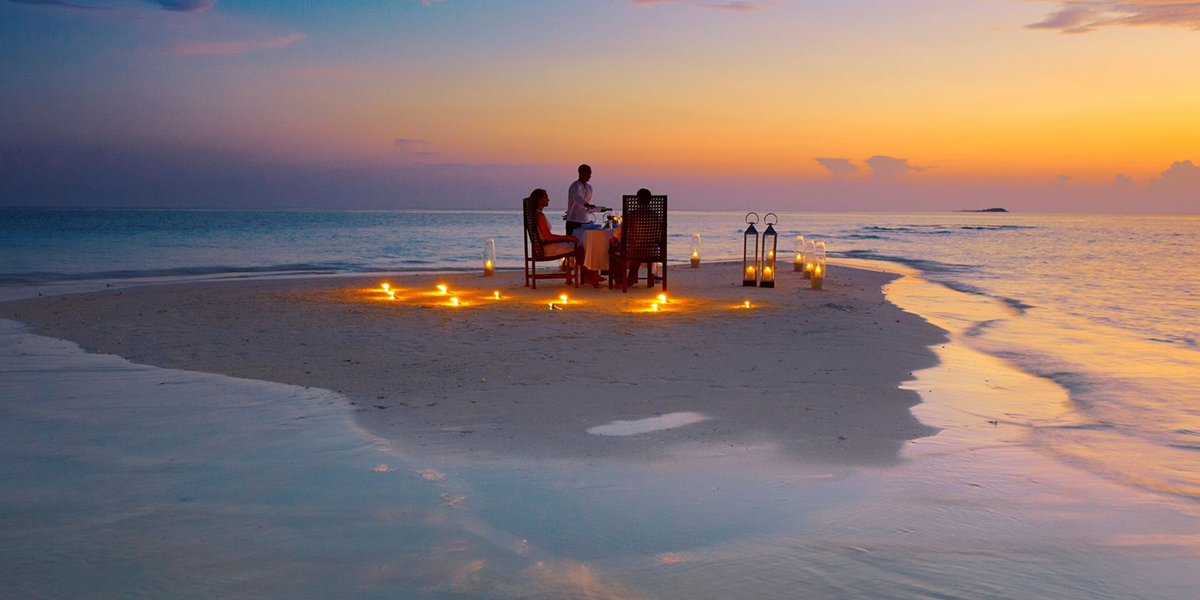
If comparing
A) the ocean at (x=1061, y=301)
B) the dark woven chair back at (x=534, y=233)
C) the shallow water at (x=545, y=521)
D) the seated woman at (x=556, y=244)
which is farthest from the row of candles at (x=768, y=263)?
the shallow water at (x=545, y=521)

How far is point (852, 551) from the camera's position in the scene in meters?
2.59

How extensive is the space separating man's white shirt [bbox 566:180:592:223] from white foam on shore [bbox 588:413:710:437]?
302 inches

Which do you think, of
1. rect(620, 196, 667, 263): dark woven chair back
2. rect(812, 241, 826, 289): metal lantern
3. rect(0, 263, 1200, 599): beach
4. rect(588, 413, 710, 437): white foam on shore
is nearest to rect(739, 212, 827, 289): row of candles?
rect(812, 241, 826, 289): metal lantern

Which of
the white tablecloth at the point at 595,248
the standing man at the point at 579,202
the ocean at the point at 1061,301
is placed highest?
the standing man at the point at 579,202

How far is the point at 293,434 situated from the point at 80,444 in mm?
947

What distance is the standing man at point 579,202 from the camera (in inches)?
463

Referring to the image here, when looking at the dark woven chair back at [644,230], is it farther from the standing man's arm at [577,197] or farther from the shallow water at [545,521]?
the shallow water at [545,521]

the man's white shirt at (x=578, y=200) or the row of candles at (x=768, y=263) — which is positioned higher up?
the man's white shirt at (x=578, y=200)

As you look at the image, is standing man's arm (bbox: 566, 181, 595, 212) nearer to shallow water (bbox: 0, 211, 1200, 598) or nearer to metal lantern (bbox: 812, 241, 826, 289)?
metal lantern (bbox: 812, 241, 826, 289)

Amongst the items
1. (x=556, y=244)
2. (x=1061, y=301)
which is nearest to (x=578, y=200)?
(x=556, y=244)

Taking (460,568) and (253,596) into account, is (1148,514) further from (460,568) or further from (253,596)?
(253,596)

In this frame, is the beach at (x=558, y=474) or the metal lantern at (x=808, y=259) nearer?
the beach at (x=558, y=474)

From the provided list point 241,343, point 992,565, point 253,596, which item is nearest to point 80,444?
point 253,596

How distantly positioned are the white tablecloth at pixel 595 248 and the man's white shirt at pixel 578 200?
Result: 556mm
